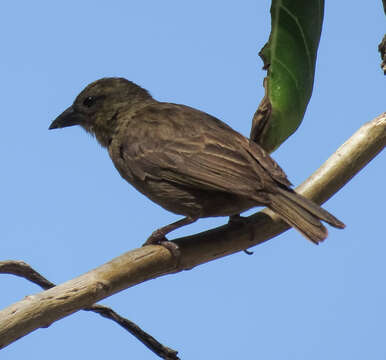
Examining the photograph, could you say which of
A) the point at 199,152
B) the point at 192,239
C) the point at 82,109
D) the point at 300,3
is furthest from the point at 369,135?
the point at 82,109

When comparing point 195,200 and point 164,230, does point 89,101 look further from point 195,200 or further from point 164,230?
point 164,230

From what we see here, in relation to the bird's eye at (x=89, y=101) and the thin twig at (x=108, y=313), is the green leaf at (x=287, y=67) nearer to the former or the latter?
the thin twig at (x=108, y=313)

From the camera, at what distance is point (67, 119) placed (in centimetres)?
568

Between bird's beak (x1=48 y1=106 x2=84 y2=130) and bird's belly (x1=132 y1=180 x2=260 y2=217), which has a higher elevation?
bird's beak (x1=48 y1=106 x2=84 y2=130)

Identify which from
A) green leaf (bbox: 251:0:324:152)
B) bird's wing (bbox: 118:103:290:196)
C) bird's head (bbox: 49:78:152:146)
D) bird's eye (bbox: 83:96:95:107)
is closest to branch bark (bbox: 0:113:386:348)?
green leaf (bbox: 251:0:324:152)

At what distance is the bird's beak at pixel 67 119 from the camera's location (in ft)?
18.6

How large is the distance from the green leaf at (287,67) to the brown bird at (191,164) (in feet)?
1.35

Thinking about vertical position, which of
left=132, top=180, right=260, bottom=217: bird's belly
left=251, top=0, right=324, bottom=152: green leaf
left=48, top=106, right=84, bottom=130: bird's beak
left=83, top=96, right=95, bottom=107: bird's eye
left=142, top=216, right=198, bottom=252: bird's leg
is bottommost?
left=142, top=216, right=198, bottom=252: bird's leg

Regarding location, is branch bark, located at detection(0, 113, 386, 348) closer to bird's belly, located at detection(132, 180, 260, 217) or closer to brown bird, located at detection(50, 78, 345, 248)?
brown bird, located at detection(50, 78, 345, 248)

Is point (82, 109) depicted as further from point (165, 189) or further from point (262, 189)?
point (262, 189)

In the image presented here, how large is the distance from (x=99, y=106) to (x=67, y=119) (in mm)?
269

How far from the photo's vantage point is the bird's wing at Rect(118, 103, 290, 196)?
13.9ft

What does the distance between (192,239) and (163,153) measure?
1447 mm

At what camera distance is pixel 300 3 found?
3344 millimetres
